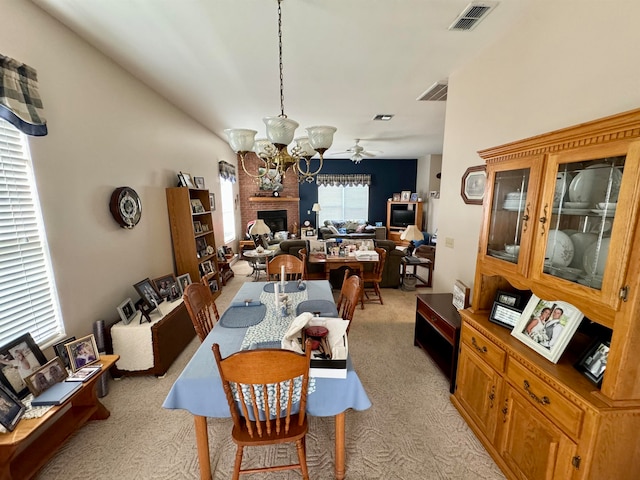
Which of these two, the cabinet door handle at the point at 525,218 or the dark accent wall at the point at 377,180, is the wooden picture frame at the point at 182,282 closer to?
the cabinet door handle at the point at 525,218

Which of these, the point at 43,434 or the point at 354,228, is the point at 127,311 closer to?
the point at 43,434

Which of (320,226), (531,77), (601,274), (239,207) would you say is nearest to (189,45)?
(531,77)

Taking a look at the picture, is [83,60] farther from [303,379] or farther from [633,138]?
[633,138]

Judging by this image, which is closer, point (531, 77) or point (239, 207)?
point (531, 77)

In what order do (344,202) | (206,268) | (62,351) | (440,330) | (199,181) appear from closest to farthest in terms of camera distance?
(62,351)
(440,330)
(206,268)
(199,181)
(344,202)

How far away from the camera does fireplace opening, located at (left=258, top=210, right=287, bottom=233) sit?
7926 millimetres

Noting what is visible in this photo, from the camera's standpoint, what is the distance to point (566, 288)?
1.21 meters

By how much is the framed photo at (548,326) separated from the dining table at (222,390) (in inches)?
37.5

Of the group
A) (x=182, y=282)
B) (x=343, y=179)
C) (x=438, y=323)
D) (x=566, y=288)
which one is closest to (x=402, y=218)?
(x=343, y=179)

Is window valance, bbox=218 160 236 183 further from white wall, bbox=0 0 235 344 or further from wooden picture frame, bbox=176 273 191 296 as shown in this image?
wooden picture frame, bbox=176 273 191 296

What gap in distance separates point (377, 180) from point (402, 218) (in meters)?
1.55

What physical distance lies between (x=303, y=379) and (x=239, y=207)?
6.84m

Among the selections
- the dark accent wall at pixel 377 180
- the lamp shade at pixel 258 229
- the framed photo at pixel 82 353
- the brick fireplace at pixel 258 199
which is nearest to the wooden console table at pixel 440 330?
the framed photo at pixel 82 353

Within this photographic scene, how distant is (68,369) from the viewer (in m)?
1.73
